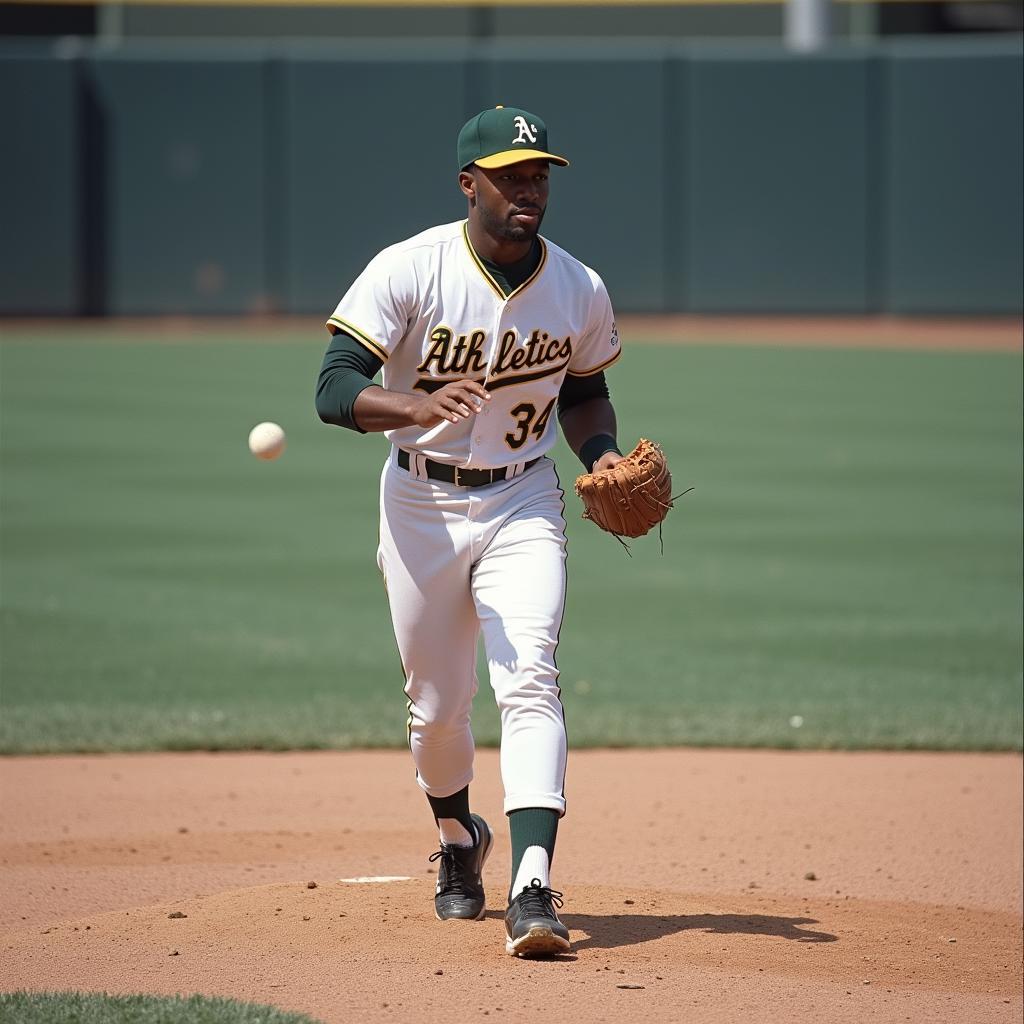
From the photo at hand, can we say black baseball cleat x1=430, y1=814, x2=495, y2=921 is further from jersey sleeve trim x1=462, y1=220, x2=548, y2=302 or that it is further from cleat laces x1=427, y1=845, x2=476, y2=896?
jersey sleeve trim x1=462, y1=220, x2=548, y2=302

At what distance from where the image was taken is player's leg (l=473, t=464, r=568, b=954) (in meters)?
3.97

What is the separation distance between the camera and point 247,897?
4.54 m

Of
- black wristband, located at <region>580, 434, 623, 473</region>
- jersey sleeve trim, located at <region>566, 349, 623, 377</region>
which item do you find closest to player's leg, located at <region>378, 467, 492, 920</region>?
black wristband, located at <region>580, 434, 623, 473</region>

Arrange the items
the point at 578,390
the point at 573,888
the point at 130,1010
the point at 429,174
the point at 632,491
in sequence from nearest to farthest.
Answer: the point at 130,1010 < the point at 632,491 < the point at 578,390 < the point at 573,888 < the point at 429,174

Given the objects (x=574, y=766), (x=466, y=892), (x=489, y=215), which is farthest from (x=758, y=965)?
(x=574, y=766)

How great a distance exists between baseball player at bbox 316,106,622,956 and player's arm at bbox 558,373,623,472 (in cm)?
2

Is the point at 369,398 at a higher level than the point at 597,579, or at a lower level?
higher

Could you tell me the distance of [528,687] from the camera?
4.05 metres

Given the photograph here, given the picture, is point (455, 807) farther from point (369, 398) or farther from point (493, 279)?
point (493, 279)

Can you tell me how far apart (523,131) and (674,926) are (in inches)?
78.5

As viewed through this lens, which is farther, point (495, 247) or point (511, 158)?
point (495, 247)

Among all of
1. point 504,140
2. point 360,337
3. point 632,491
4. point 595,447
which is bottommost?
point 632,491

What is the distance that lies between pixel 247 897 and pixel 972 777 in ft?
9.89

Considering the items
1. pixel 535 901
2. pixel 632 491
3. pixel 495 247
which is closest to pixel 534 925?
pixel 535 901
